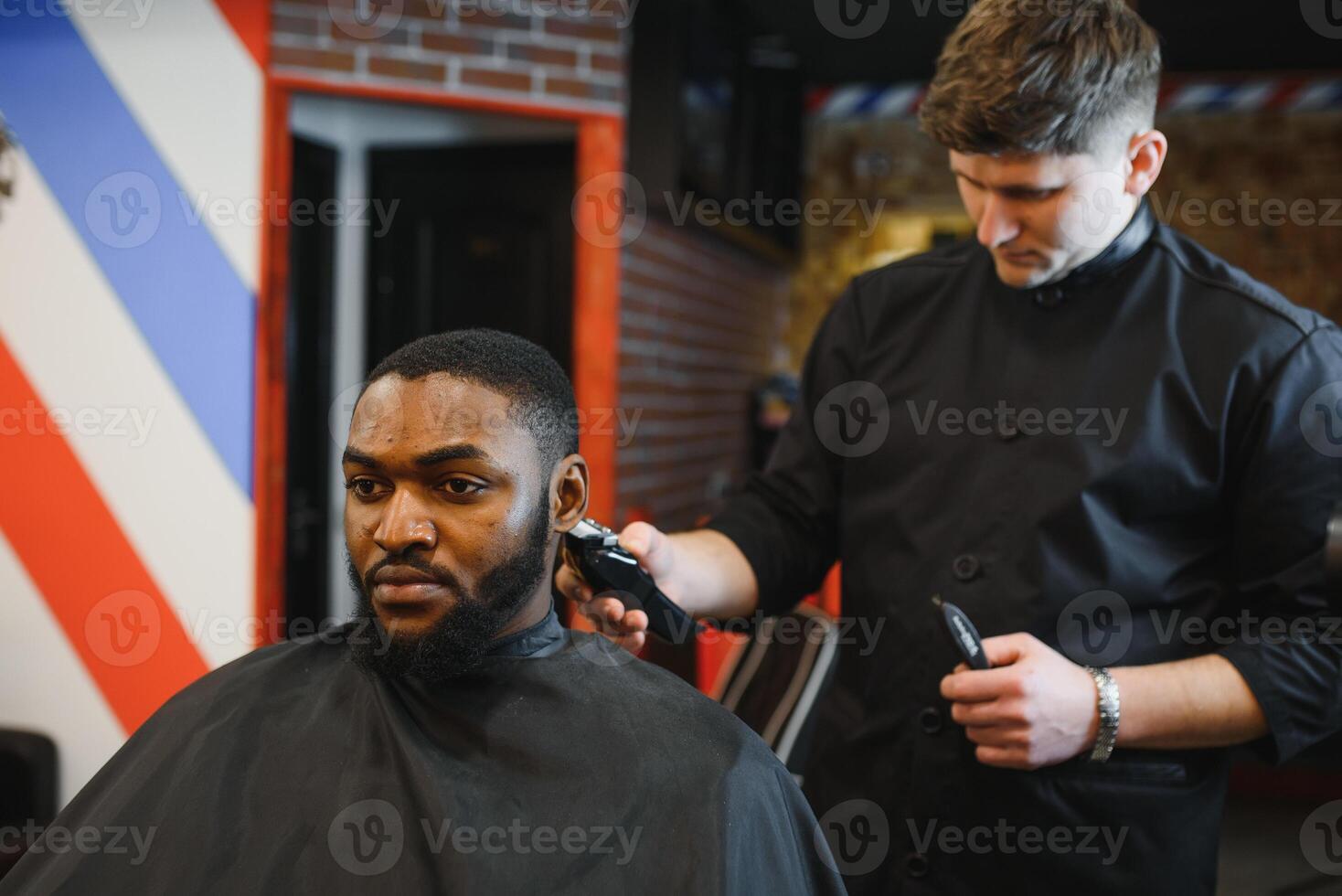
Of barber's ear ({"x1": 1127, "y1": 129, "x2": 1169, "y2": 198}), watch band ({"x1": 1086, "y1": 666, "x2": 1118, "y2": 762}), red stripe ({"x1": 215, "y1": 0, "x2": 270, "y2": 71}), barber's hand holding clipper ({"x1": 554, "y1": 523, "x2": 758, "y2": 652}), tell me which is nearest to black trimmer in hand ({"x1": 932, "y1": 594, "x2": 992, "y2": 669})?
watch band ({"x1": 1086, "y1": 666, "x2": 1118, "y2": 762})

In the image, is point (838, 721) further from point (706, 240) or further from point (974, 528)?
point (706, 240)

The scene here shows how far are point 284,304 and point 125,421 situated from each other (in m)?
0.50

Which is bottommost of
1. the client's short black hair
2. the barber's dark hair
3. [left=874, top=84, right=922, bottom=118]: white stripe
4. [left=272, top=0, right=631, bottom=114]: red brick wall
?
the client's short black hair

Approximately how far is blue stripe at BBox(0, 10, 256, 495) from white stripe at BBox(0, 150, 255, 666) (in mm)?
35

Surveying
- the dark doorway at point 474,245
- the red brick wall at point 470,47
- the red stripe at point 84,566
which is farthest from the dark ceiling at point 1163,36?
the red stripe at point 84,566

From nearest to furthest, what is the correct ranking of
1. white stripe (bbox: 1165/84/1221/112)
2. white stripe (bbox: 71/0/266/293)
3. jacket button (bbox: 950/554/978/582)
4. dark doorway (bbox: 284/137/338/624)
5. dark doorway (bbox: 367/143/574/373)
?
jacket button (bbox: 950/554/978/582)
white stripe (bbox: 71/0/266/293)
dark doorway (bbox: 284/137/338/624)
dark doorway (bbox: 367/143/574/373)
white stripe (bbox: 1165/84/1221/112)

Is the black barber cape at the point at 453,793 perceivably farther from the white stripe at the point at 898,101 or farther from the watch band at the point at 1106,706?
the white stripe at the point at 898,101

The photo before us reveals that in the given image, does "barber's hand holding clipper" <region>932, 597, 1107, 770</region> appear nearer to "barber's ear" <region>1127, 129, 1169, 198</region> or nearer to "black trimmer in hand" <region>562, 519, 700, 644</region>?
"black trimmer in hand" <region>562, 519, 700, 644</region>

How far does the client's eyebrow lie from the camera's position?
3.66ft

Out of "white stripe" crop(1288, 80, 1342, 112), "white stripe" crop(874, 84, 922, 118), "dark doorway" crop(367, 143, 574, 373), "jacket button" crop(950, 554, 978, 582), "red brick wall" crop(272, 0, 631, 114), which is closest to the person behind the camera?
"jacket button" crop(950, 554, 978, 582)

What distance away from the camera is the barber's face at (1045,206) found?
1.23 metres

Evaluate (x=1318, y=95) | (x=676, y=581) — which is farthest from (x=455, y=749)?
Result: (x=1318, y=95)

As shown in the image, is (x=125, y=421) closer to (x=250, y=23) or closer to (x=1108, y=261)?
(x=250, y=23)

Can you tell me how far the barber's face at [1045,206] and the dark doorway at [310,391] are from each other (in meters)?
2.85
